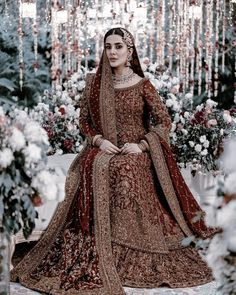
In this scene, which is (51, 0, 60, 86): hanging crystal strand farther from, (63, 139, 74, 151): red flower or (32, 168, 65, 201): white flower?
(32, 168, 65, 201): white flower

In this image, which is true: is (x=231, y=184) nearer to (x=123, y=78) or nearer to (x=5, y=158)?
(x=5, y=158)

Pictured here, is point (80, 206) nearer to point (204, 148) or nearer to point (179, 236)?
point (179, 236)

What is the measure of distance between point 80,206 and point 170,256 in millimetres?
558

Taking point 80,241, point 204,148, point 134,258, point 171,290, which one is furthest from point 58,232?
point 204,148

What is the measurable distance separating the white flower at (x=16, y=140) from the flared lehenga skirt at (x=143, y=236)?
1252 millimetres

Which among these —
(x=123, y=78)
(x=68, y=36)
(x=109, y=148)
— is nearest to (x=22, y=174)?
(x=109, y=148)

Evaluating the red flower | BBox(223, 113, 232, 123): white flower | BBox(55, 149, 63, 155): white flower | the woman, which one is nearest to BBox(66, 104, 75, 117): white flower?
the red flower

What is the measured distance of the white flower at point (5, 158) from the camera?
9.41ft

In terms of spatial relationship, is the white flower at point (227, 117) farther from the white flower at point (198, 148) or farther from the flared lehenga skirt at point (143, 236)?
the flared lehenga skirt at point (143, 236)

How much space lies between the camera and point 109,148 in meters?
4.22

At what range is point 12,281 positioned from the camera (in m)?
3.97

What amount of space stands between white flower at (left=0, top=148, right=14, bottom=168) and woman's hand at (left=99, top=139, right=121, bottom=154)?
1.38m

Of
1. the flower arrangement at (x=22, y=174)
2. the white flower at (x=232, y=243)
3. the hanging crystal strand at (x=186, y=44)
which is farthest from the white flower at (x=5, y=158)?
the hanging crystal strand at (x=186, y=44)

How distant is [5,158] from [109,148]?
55.4 inches
